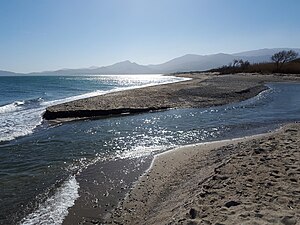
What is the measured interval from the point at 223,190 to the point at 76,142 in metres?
10.5


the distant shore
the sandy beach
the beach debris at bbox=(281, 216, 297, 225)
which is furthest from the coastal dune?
the beach debris at bbox=(281, 216, 297, 225)

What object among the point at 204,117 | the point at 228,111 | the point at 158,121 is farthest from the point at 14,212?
the point at 228,111

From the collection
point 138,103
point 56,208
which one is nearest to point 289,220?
point 56,208

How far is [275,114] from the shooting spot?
24047mm

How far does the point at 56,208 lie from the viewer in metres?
8.52

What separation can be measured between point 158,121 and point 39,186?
40.9ft

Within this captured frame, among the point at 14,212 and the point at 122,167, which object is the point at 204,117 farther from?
the point at 14,212

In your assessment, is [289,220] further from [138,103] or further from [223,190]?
[138,103]

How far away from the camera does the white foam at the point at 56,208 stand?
7.88 m

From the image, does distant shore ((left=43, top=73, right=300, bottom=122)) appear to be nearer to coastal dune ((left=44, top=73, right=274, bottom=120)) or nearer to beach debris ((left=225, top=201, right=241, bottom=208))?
coastal dune ((left=44, top=73, right=274, bottom=120))

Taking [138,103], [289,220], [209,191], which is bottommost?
[138,103]

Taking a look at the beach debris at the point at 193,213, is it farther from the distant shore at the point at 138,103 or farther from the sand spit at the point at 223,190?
the distant shore at the point at 138,103

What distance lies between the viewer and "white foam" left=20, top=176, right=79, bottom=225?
7875mm

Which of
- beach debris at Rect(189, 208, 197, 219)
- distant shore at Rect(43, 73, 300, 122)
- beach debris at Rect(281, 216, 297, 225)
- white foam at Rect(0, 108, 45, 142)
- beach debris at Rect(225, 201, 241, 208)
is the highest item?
beach debris at Rect(281, 216, 297, 225)
